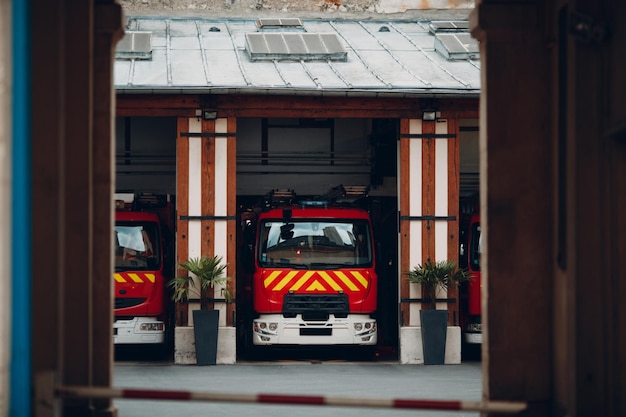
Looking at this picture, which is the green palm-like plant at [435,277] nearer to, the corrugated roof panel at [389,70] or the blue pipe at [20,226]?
the corrugated roof panel at [389,70]

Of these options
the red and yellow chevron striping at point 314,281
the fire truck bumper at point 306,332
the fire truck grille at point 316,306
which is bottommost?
the fire truck bumper at point 306,332

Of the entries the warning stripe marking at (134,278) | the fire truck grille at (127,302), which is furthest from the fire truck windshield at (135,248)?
the fire truck grille at (127,302)

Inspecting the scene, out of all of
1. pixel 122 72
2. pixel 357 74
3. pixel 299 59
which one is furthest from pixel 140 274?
pixel 299 59


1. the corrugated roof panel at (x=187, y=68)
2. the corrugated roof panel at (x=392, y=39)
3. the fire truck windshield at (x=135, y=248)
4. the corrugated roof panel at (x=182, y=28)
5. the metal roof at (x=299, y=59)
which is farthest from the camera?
the corrugated roof panel at (x=182, y=28)

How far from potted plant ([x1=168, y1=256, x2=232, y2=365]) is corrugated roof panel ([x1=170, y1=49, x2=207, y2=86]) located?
3077 mm

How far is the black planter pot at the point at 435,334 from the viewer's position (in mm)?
20078

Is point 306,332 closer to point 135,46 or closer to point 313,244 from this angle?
point 313,244

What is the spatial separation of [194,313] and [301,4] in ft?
44.3

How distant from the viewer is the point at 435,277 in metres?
20.2

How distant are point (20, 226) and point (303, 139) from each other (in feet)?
55.9

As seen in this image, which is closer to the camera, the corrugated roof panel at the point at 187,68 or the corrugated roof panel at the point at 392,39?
the corrugated roof panel at the point at 187,68

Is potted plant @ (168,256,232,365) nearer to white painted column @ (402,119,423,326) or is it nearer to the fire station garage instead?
the fire station garage

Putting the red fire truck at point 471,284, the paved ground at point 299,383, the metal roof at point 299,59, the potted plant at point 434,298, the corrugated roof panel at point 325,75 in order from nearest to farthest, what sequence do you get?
the paved ground at point 299,383 < the potted plant at point 434,298 < the metal roof at point 299,59 < the corrugated roof panel at point 325,75 < the red fire truck at point 471,284

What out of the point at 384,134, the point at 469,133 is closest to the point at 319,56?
the point at 384,134
